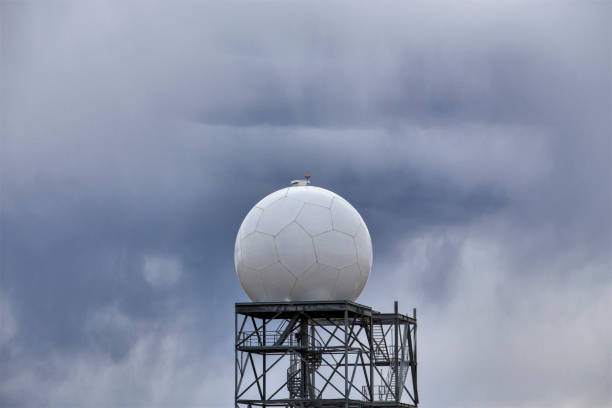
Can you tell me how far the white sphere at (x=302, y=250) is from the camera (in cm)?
6216

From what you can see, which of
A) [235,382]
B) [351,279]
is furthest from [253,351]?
[351,279]

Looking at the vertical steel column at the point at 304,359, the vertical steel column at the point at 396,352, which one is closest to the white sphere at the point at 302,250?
the vertical steel column at the point at 304,359

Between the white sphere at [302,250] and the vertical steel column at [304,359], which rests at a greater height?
the white sphere at [302,250]

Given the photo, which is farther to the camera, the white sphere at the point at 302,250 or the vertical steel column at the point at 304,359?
the vertical steel column at the point at 304,359

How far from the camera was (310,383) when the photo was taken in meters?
63.4

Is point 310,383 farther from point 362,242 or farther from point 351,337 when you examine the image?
point 362,242

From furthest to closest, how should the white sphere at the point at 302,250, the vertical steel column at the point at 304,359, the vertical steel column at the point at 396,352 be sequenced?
the vertical steel column at the point at 396,352 < the vertical steel column at the point at 304,359 < the white sphere at the point at 302,250

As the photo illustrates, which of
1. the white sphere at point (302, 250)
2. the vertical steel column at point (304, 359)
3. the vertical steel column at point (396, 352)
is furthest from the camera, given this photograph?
the vertical steel column at point (396, 352)

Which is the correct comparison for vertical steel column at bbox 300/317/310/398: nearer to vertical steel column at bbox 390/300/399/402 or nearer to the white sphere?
the white sphere

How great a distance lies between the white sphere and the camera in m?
62.2

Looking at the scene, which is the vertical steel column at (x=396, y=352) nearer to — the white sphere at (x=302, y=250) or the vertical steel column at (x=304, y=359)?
the white sphere at (x=302, y=250)

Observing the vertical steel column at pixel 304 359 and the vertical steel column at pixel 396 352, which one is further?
the vertical steel column at pixel 396 352

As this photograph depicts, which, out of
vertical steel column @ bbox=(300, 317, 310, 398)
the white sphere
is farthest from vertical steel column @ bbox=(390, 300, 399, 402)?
Result: vertical steel column @ bbox=(300, 317, 310, 398)

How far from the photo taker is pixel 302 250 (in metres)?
62.0
